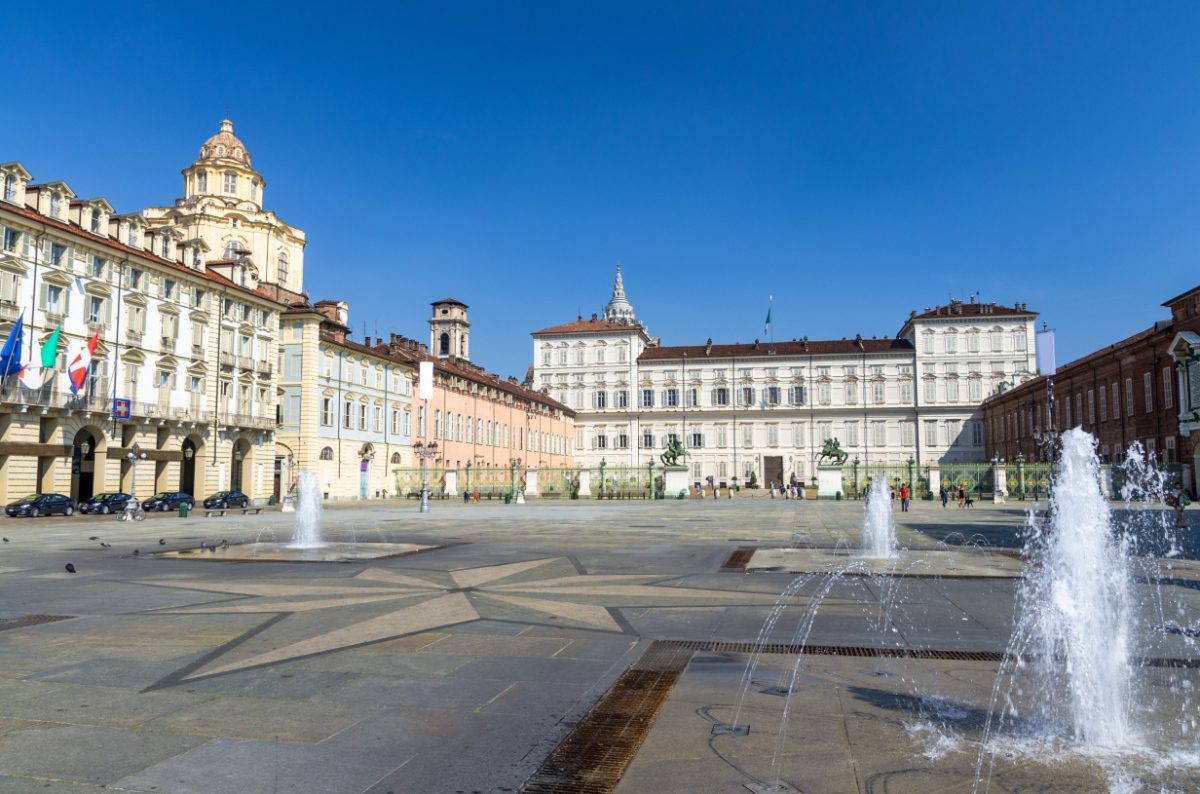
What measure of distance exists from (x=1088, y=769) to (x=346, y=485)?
57364 mm

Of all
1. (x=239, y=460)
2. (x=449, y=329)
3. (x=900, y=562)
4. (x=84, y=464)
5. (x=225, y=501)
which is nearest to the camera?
(x=900, y=562)

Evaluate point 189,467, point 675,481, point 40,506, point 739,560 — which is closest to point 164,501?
point 40,506

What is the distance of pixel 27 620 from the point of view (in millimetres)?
9641

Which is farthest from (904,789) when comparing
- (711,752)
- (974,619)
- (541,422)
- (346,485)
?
(541,422)

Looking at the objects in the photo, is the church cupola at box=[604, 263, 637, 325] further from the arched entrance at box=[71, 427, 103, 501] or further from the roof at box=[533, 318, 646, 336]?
the arched entrance at box=[71, 427, 103, 501]

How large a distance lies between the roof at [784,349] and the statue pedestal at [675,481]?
3364 centimetres

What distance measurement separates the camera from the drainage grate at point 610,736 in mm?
4688

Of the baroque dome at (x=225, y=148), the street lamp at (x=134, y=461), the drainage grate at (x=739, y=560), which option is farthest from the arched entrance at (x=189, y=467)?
the drainage grate at (x=739, y=560)

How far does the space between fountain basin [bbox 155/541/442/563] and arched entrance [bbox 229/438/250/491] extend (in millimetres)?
35164

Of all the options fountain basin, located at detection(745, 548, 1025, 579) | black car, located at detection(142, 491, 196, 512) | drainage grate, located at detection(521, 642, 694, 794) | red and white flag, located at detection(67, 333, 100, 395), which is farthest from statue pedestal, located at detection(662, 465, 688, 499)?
drainage grate, located at detection(521, 642, 694, 794)

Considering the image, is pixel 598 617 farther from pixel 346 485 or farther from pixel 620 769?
pixel 346 485

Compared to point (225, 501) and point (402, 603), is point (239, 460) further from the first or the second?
point (402, 603)

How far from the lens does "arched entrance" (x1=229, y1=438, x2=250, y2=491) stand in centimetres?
5338

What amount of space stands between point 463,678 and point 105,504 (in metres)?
39.2
